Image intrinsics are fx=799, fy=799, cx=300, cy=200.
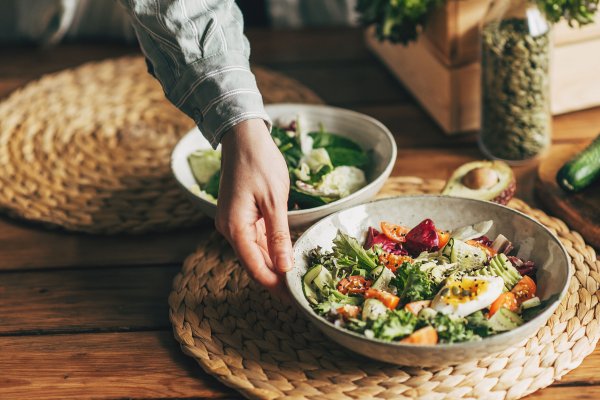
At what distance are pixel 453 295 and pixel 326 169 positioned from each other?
1.57 ft

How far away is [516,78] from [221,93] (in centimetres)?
71

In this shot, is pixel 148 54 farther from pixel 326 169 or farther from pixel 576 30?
pixel 576 30

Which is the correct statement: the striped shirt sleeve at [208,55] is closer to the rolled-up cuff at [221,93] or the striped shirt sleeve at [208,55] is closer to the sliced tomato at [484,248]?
the rolled-up cuff at [221,93]

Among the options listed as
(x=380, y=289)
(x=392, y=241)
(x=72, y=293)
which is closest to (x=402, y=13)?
(x=392, y=241)

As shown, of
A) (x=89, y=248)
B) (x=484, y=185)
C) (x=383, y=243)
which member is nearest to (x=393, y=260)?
(x=383, y=243)

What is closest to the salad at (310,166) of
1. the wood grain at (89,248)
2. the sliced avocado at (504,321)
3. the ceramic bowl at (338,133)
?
the ceramic bowl at (338,133)

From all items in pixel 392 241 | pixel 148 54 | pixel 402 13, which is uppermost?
pixel 148 54

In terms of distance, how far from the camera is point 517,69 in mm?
1705

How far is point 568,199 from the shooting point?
1.63 m

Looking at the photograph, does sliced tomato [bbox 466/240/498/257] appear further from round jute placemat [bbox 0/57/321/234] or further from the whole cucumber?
round jute placemat [bbox 0/57/321/234]

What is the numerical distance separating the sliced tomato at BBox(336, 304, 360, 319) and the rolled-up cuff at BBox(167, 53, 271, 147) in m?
0.34

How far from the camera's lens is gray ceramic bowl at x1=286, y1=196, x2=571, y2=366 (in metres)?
1.12

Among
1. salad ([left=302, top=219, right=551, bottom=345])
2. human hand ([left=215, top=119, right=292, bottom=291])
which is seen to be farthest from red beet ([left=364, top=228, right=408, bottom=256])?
human hand ([left=215, top=119, right=292, bottom=291])

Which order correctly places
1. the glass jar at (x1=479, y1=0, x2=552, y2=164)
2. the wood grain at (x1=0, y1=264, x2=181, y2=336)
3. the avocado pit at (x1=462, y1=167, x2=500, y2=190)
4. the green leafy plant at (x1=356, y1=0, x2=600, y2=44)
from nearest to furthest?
the wood grain at (x1=0, y1=264, x2=181, y2=336)
the avocado pit at (x1=462, y1=167, x2=500, y2=190)
the glass jar at (x1=479, y1=0, x2=552, y2=164)
the green leafy plant at (x1=356, y1=0, x2=600, y2=44)
